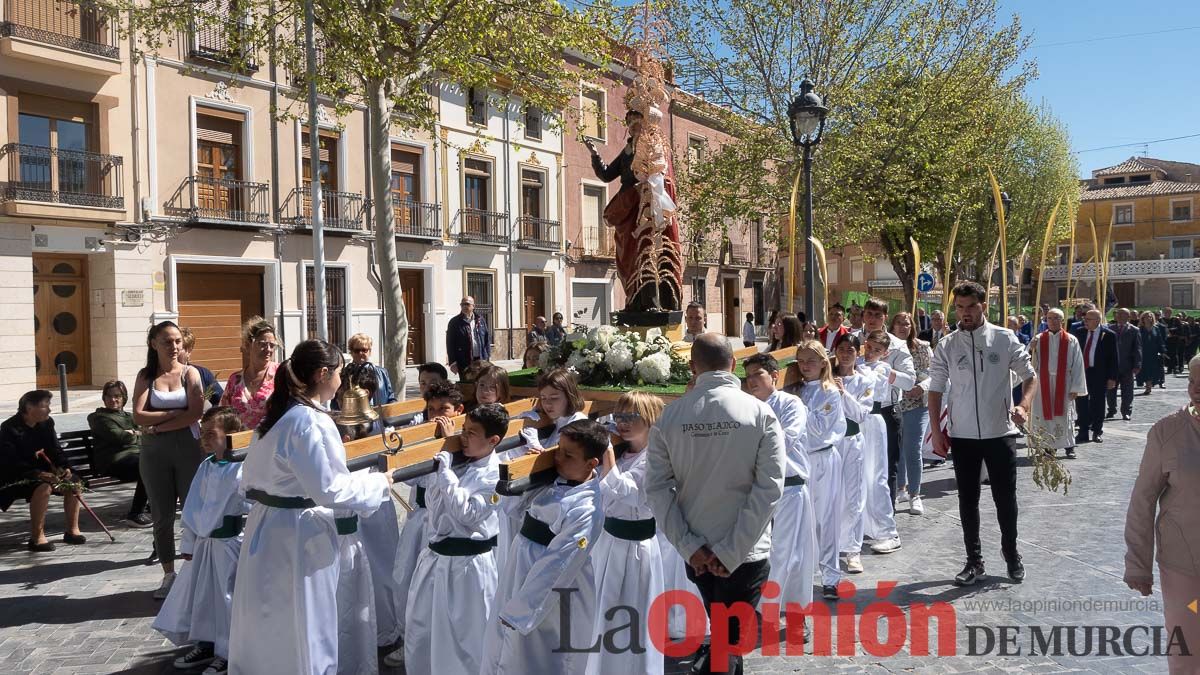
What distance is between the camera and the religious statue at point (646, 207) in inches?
345

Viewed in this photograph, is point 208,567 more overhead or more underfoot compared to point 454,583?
more underfoot

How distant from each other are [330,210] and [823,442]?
1836 centimetres

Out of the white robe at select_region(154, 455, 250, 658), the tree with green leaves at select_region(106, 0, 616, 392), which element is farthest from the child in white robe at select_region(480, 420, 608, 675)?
the tree with green leaves at select_region(106, 0, 616, 392)

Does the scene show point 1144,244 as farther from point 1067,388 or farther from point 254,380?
point 254,380

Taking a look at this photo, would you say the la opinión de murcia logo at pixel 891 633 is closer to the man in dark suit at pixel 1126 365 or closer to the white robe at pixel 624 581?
the white robe at pixel 624 581

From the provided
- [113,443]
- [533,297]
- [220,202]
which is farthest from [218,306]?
[113,443]

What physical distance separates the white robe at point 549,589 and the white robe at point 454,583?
0.48 ft

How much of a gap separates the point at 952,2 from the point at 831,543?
16.9 meters

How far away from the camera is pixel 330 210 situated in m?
21.7

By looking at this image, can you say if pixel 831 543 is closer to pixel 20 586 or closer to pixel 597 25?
pixel 20 586

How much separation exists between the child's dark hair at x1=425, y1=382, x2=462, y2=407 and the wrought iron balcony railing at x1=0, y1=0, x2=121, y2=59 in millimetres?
13945

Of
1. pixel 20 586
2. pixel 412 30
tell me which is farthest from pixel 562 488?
pixel 412 30

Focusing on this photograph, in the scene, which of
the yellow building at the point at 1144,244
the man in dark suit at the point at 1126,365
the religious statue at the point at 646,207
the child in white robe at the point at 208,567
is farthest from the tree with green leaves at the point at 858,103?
the yellow building at the point at 1144,244

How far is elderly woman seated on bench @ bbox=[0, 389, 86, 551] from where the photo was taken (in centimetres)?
686
